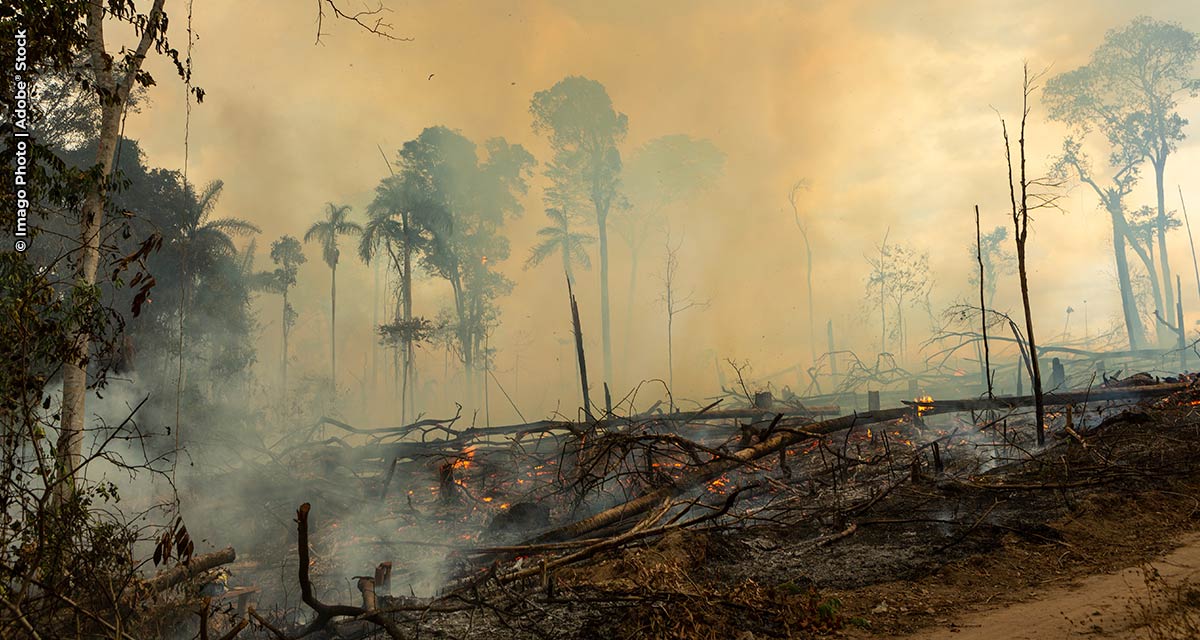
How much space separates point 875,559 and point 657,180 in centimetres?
4675

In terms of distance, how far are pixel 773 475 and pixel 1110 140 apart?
4681cm

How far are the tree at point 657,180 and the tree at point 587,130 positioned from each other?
526cm

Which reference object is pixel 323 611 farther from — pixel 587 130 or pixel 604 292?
pixel 587 130

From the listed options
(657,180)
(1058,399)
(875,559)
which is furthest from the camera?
(657,180)

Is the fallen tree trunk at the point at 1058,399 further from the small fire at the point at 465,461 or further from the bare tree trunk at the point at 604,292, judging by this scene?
the bare tree trunk at the point at 604,292

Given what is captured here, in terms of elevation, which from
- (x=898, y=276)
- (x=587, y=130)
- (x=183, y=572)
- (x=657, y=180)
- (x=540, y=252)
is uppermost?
(x=587, y=130)

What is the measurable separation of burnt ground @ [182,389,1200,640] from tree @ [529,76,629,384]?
119ft

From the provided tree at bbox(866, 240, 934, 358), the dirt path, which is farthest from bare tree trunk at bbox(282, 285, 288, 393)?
tree at bbox(866, 240, 934, 358)

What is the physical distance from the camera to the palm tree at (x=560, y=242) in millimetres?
44781

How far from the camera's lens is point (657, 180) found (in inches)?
2018

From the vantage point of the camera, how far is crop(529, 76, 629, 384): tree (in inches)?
1764

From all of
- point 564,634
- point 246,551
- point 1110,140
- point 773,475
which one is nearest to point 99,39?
point 246,551

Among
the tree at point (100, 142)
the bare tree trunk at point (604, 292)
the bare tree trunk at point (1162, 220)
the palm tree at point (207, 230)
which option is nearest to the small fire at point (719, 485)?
the tree at point (100, 142)

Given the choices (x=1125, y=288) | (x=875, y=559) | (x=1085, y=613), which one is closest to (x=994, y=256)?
(x=1125, y=288)
